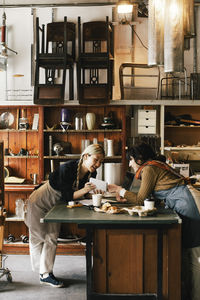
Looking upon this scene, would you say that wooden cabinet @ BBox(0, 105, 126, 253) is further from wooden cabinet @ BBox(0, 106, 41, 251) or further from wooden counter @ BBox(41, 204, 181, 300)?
wooden counter @ BBox(41, 204, 181, 300)

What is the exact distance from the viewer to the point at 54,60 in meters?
6.03

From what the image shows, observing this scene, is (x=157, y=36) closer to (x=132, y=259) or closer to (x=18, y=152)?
(x=132, y=259)

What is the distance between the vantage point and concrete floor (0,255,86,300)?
431 centimetres

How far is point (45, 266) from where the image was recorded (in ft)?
14.8

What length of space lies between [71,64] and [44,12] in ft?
3.96

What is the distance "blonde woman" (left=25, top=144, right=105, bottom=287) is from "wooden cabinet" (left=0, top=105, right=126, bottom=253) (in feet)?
5.17

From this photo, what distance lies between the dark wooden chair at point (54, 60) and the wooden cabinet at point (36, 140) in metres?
0.40

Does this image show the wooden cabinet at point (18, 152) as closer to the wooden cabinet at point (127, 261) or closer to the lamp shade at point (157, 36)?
the wooden cabinet at point (127, 261)

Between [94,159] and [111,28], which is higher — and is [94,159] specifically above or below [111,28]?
below

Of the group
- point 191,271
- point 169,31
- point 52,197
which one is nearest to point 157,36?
point 169,31

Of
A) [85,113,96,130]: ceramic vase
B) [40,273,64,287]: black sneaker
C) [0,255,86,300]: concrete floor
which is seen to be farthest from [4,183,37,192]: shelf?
[40,273,64,287]: black sneaker

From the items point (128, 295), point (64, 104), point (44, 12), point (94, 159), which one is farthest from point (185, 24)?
point (44, 12)

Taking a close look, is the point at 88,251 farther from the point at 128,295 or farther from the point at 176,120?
the point at 176,120

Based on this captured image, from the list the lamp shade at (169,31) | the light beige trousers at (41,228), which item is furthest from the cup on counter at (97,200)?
the lamp shade at (169,31)
